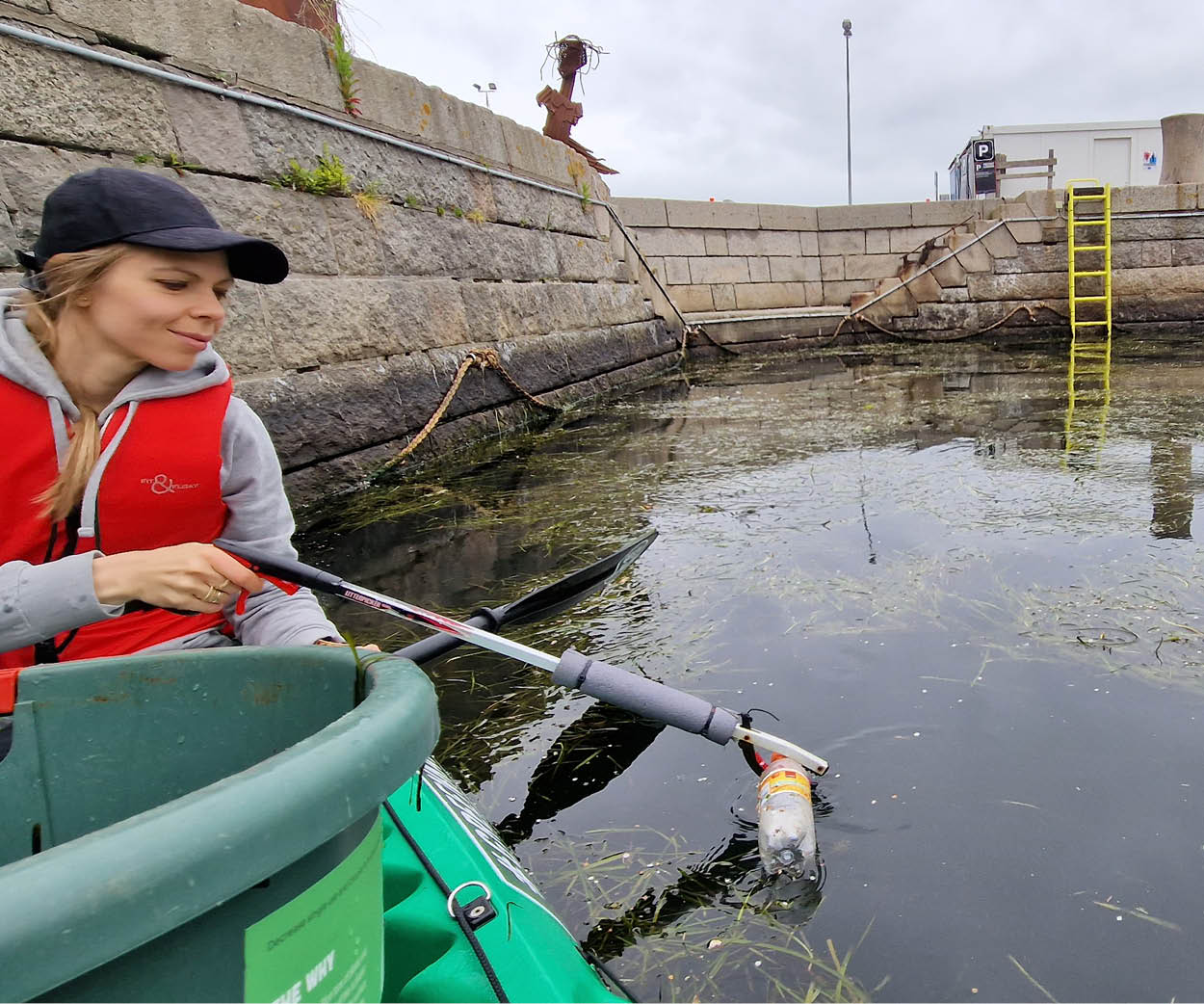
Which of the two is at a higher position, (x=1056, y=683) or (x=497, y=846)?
(x=497, y=846)

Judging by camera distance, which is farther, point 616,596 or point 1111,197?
point 1111,197

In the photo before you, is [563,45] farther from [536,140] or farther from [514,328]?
[514,328]

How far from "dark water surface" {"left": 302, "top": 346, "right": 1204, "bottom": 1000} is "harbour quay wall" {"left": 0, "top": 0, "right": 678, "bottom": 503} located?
0.88 m

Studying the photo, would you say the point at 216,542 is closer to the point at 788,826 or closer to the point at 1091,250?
the point at 788,826

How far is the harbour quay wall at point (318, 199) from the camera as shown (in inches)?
155

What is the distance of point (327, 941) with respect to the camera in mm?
781

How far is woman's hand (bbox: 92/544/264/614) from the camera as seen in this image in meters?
1.31

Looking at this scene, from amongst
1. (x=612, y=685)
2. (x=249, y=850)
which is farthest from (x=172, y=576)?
(x=612, y=685)

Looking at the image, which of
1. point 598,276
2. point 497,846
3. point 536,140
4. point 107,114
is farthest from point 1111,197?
point 497,846

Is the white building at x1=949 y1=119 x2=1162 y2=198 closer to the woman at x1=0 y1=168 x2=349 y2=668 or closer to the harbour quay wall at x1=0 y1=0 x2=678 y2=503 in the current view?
the harbour quay wall at x1=0 y1=0 x2=678 y2=503

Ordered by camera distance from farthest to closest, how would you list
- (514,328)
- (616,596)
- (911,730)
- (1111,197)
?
1. (1111,197)
2. (514,328)
3. (616,596)
4. (911,730)

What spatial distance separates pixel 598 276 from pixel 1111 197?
9.82m

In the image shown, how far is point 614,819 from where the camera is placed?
6.56 feet

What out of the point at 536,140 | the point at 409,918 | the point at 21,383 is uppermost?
the point at 536,140
